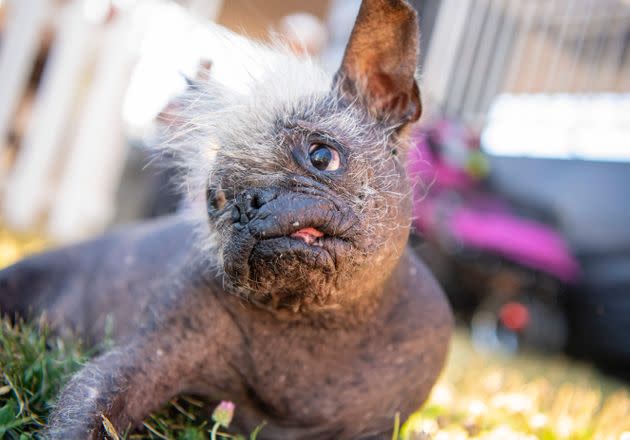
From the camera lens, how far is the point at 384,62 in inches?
56.2

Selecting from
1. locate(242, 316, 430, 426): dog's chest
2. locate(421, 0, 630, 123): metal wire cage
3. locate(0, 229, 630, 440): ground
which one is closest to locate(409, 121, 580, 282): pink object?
locate(0, 229, 630, 440): ground

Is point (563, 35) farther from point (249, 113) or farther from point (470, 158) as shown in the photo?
point (249, 113)

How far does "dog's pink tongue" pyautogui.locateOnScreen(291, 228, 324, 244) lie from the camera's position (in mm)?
1155

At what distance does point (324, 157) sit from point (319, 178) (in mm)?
53

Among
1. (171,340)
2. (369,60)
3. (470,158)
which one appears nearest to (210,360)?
(171,340)

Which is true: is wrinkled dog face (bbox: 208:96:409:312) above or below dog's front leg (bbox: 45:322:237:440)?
above

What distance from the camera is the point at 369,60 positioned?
1437 millimetres

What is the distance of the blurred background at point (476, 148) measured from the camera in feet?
12.1

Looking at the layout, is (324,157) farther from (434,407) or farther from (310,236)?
(434,407)

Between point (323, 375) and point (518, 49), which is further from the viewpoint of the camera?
point (518, 49)

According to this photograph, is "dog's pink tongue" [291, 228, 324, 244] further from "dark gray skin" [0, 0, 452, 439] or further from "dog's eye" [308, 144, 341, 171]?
"dog's eye" [308, 144, 341, 171]

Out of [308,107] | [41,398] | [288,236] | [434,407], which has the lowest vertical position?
[41,398]

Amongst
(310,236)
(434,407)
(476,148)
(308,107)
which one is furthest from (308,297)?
(476,148)

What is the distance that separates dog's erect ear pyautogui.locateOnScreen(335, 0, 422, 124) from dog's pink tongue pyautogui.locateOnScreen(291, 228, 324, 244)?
0.39m
